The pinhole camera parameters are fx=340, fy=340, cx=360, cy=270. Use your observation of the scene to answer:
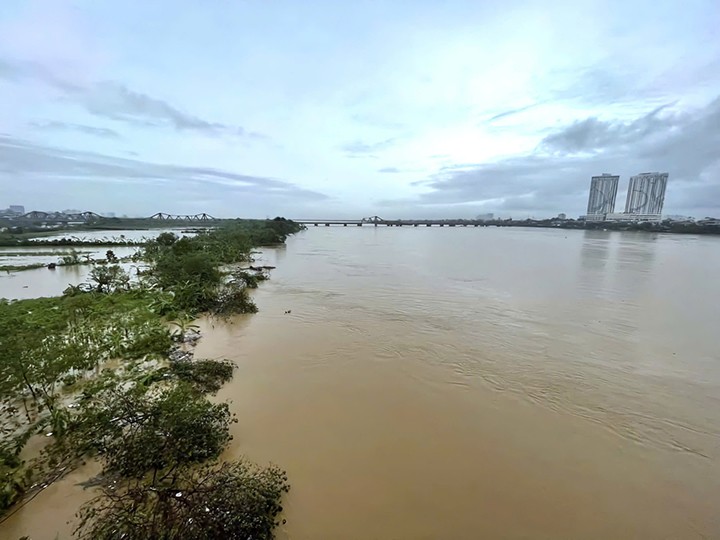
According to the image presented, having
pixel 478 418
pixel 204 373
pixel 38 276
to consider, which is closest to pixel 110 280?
pixel 38 276

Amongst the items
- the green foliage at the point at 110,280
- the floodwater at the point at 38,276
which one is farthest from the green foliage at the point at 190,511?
the floodwater at the point at 38,276

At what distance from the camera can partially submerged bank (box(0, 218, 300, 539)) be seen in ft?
10.3

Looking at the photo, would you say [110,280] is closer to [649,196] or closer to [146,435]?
[146,435]

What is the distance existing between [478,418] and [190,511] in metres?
4.47

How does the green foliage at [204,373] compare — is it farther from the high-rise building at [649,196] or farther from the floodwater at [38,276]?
the high-rise building at [649,196]

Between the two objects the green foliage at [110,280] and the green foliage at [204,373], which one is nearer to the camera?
the green foliage at [204,373]

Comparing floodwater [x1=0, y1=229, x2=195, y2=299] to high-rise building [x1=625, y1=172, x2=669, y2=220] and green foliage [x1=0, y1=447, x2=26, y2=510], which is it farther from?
high-rise building [x1=625, y1=172, x2=669, y2=220]

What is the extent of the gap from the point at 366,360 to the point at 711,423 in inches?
246

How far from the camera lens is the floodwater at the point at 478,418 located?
3877mm

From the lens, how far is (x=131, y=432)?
4.05 metres

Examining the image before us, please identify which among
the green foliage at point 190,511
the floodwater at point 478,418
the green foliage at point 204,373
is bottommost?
the floodwater at point 478,418

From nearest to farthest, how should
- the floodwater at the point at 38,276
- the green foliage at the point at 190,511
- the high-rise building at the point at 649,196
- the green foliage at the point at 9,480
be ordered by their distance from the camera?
the green foliage at the point at 190,511, the green foliage at the point at 9,480, the floodwater at the point at 38,276, the high-rise building at the point at 649,196

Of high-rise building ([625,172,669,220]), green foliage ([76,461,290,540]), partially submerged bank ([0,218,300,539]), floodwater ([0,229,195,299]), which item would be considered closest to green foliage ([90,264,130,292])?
floodwater ([0,229,195,299])

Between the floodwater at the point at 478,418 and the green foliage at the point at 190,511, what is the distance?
0.40 m
